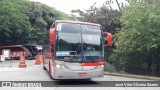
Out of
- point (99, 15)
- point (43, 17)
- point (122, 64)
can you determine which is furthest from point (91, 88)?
point (43, 17)

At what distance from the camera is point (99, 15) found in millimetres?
28438

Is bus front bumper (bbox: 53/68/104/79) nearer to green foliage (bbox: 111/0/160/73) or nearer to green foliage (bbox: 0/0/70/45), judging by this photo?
green foliage (bbox: 111/0/160/73)

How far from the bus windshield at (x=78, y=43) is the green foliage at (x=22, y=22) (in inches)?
892

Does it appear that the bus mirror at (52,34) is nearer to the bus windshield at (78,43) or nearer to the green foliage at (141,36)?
the bus windshield at (78,43)

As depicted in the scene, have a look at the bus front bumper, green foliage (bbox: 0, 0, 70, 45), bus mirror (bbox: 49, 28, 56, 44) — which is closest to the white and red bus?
green foliage (bbox: 0, 0, 70, 45)

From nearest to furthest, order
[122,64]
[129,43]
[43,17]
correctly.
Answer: [129,43] < [122,64] < [43,17]

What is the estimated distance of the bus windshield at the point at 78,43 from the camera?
16.8 metres

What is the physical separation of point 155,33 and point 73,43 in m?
5.76

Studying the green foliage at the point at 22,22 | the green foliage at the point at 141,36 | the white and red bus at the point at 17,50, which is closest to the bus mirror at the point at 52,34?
the green foliage at the point at 141,36

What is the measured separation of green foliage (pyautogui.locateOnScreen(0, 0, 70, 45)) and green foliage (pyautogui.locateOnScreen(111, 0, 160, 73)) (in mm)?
18404

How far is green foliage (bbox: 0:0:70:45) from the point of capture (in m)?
49.9

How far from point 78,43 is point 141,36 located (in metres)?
5.40

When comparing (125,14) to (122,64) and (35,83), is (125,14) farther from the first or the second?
(35,83)

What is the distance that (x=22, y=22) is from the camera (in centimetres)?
5434
